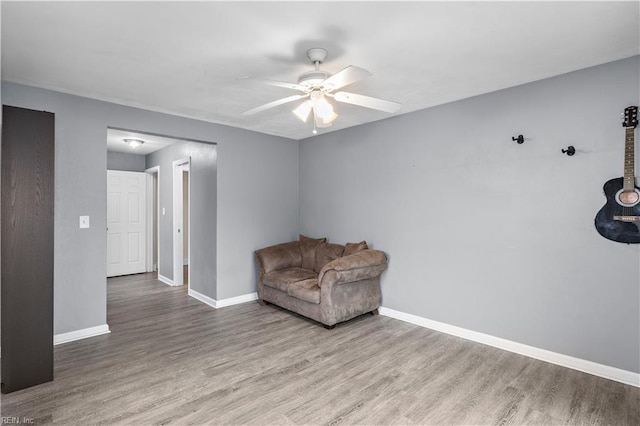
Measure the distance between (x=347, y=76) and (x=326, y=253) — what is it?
9.11 feet

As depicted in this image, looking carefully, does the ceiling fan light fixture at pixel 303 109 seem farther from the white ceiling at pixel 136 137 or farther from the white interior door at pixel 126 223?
the white interior door at pixel 126 223

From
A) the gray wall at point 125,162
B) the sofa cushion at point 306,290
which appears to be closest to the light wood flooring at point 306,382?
the sofa cushion at point 306,290

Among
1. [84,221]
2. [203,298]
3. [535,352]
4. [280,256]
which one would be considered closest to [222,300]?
[203,298]

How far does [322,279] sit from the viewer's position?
3691 mm

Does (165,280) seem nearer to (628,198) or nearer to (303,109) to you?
(303,109)

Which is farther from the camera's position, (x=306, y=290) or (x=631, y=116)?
(x=306, y=290)

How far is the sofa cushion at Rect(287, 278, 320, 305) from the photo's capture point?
3.72m

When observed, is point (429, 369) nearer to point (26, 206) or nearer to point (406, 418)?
point (406, 418)

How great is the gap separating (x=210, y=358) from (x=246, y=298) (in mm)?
1800

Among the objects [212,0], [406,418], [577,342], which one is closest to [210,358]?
[406,418]

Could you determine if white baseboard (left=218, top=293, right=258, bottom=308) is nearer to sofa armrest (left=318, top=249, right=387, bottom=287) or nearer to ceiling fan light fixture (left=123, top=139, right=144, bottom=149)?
→ sofa armrest (left=318, top=249, right=387, bottom=287)

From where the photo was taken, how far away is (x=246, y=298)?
15.7ft

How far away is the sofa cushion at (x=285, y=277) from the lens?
4113mm

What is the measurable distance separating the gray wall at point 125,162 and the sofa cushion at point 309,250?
4120mm
